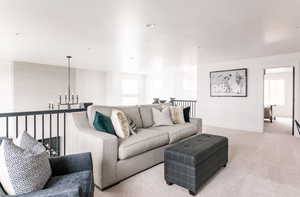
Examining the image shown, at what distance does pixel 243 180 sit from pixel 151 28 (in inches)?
104

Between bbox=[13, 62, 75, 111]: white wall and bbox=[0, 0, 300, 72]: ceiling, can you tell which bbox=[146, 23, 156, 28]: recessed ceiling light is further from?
bbox=[13, 62, 75, 111]: white wall

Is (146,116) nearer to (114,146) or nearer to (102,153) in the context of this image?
(114,146)

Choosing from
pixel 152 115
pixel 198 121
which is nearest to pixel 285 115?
pixel 198 121

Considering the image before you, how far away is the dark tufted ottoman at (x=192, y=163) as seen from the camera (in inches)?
73.8

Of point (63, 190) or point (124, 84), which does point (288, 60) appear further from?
point (124, 84)

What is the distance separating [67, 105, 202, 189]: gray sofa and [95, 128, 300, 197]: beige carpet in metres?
0.13

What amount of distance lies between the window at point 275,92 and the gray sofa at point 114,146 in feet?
25.5

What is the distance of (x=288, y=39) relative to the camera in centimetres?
339

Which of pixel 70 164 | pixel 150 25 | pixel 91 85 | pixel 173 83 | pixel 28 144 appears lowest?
pixel 70 164

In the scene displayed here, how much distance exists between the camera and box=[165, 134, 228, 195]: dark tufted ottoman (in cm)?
188

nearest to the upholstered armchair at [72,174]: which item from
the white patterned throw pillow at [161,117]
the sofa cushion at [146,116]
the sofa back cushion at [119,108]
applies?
the sofa back cushion at [119,108]

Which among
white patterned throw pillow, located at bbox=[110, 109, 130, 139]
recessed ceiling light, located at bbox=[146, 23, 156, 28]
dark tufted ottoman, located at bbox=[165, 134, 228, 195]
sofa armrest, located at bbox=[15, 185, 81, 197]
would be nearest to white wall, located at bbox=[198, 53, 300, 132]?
dark tufted ottoman, located at bbox=[165, 134, 228, 195]

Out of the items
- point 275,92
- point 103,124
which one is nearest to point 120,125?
point 103,124

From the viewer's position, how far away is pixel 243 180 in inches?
86.2
